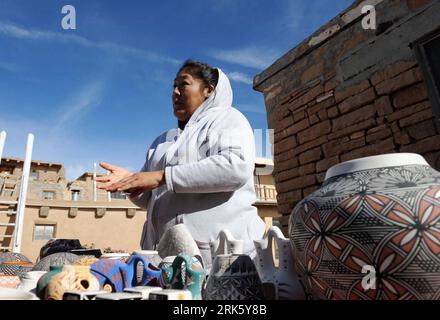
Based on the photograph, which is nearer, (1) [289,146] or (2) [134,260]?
(2) [134,260]

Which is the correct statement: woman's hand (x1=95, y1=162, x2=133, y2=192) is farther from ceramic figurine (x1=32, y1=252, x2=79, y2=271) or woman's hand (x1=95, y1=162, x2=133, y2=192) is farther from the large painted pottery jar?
the large painted pottery jar

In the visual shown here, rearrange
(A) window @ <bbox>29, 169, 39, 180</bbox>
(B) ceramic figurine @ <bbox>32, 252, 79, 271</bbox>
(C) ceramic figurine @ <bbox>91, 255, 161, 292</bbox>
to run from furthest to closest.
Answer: (A) window @ <bbox>29, 169, 39, 180</bbox>
(B) ceramic figurine @ <bbox>32, 252, 79, 271</bbox>
(C) ceramic figurine @ <bbox>91, 255, 161, 292</bbox>

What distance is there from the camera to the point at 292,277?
702 mm

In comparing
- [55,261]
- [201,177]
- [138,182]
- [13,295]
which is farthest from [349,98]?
[13,295]

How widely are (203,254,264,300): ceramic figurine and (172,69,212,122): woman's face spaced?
0.93 metres

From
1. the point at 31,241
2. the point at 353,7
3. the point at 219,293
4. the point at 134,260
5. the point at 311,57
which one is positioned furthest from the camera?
the point at 31,241

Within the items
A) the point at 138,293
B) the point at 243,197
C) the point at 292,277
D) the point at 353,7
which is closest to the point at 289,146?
the point at 353,7

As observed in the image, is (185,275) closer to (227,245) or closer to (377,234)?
(227,245)

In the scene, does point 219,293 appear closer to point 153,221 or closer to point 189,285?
point 189,285

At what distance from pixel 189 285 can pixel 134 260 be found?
0.22 meters

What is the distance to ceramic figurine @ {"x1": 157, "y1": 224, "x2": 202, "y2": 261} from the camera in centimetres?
94

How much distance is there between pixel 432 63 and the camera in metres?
1.70

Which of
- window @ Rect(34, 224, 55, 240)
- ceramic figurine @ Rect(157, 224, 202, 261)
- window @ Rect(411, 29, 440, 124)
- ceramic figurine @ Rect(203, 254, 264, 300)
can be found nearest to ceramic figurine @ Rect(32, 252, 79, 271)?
ceramic figurine @ Rect(157, 224, 202, 261)

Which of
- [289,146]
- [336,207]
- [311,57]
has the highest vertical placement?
[311,57]
